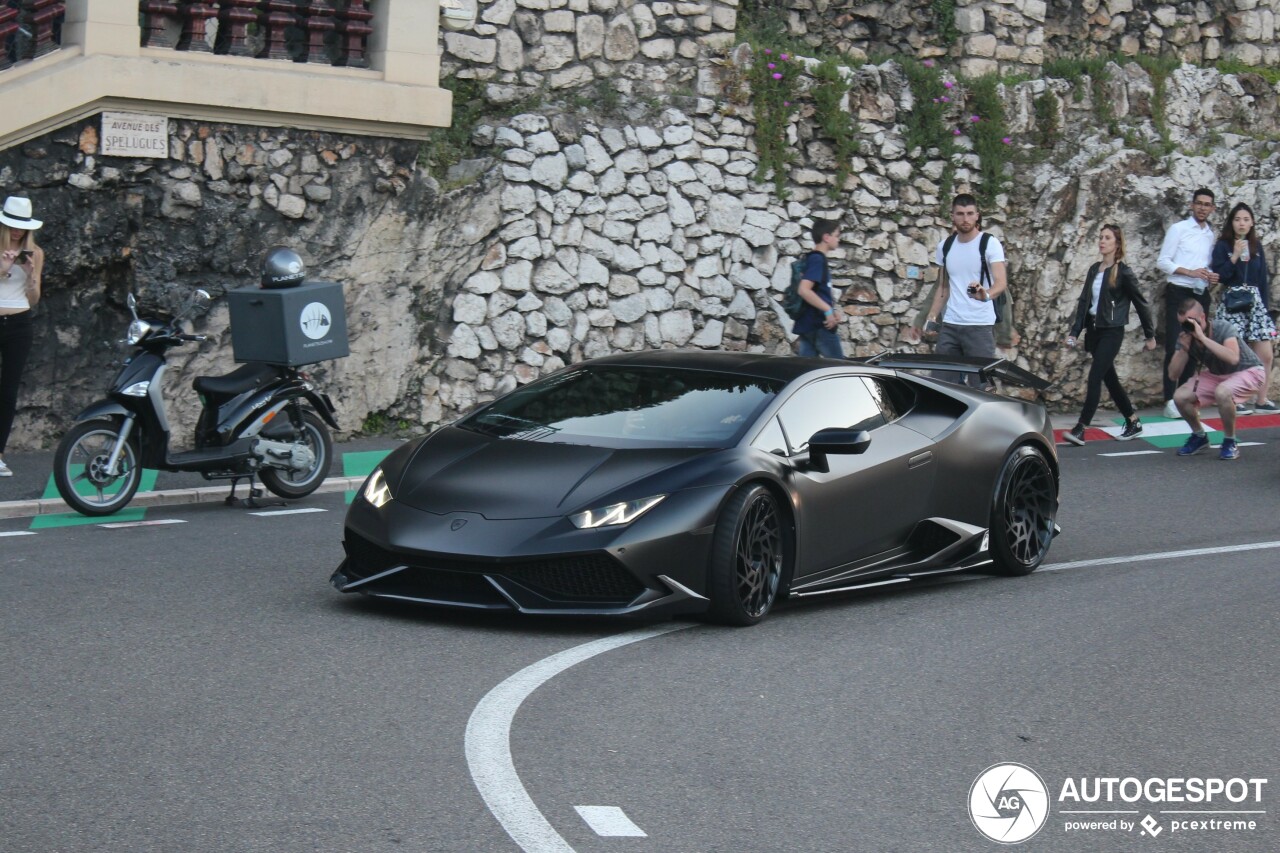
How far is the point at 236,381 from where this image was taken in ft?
37.7

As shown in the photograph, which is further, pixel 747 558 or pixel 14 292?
pixel 14 292

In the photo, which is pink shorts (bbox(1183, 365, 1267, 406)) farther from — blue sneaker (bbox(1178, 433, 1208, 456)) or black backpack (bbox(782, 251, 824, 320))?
black backpack (bbox(782, 251, 824, 320))

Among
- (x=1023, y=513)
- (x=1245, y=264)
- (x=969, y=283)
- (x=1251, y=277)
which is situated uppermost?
(x=1245, y=264)

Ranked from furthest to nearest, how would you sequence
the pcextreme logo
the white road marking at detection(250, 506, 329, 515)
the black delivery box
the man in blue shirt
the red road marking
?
the red road marking
the man in blue shirt
the black delivery box
the white road marking at detection(250, 506, 329, 515)
the pcextreme logo

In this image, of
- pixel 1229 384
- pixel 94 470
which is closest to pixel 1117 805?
pixel 94 470

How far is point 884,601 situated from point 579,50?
8.97 metres

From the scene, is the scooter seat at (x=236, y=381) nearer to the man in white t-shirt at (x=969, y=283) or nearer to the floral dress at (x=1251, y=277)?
the man in white t-shirt at (x=969, y=283)

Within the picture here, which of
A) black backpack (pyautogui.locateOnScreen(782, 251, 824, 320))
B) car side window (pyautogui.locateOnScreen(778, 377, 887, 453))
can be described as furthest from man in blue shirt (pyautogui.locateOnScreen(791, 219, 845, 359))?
car side window (pyautogui.locateOnScreen(778, 377, 887, 453))

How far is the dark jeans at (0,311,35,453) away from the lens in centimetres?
1224

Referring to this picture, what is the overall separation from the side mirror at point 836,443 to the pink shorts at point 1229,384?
7.46 meters

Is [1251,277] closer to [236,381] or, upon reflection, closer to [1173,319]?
[1173,319]

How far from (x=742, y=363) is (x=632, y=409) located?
806 millimetres

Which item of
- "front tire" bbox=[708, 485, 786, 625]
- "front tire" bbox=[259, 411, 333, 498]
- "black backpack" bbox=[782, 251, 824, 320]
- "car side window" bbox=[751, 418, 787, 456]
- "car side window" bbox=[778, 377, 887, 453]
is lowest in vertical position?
"front tire" bbox=[259, 411, 333, 498]

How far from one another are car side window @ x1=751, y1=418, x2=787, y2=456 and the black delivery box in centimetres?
465
